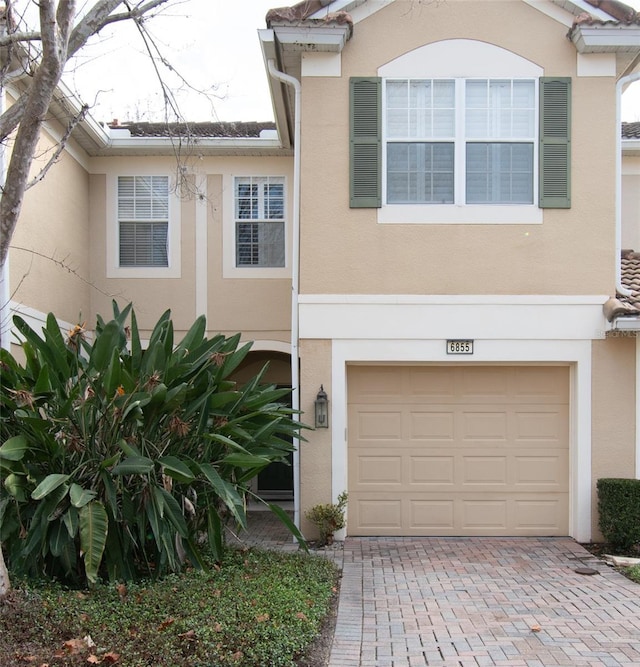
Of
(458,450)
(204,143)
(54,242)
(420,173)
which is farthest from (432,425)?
(54,242)

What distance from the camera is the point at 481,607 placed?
268 inches

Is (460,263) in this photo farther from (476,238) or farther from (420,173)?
(420,173)

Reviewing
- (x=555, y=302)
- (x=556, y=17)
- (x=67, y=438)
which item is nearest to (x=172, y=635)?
(x=67, y=438)

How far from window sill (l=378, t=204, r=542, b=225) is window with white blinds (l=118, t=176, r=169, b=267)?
426 cm

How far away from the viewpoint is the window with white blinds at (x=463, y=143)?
961cm

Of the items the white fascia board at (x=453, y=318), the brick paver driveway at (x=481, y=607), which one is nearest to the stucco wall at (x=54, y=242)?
the white fascia board at (x=453, y=318)

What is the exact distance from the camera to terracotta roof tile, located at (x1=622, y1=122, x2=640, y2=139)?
41.6ft

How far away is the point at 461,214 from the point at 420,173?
73cm

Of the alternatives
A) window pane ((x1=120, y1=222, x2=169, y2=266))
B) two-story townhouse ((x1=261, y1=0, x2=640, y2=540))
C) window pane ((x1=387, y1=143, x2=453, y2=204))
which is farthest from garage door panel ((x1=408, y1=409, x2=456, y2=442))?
window pane ((x1=120, y1=222, x2=169, y2=266))

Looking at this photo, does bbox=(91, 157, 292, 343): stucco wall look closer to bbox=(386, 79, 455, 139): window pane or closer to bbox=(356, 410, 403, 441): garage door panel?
bbox=(356, 410, 403, 441): garage door panel

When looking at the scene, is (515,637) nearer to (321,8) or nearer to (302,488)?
(302,488)

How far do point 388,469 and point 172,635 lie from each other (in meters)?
4.77

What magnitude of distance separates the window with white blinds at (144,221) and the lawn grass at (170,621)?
6539 millimetres

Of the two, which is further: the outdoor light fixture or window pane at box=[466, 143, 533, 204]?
window pane at box=[466, 143, 533, 204]
